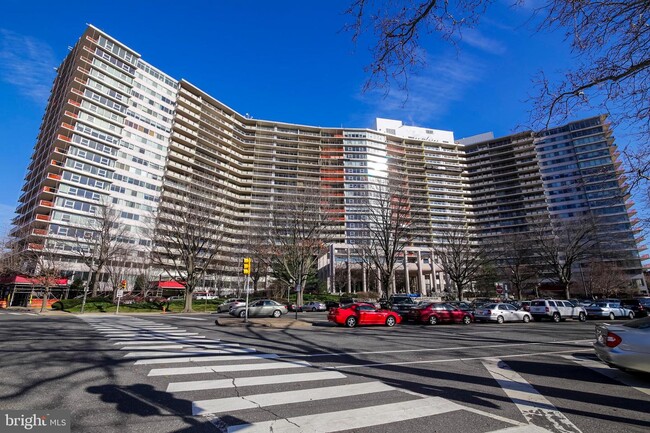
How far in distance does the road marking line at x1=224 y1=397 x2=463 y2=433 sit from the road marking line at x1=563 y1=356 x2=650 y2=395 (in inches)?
169

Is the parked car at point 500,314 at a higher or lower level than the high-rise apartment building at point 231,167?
lower

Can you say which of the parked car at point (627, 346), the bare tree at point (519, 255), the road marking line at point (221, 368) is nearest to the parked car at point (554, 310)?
the parked car at point (627, 346)

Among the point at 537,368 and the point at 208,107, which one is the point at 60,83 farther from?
the point at 537,368

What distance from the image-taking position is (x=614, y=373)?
7051 millimetres

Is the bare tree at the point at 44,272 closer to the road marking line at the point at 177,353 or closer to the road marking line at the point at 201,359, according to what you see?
the road marking line at the point at 177,353

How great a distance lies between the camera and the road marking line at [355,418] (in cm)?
376

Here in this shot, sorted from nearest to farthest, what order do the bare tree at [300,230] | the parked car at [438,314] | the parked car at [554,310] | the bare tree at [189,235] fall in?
the parked car at [438,314] → the parked car at [554,310] → the bare tree at [189,235] → the bare tree at [300,230]

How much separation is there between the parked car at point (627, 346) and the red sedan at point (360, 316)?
12486 mm

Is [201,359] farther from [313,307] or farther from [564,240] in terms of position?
[564,240]

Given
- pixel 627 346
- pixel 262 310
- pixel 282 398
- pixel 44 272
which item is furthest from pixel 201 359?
pixel 44 272

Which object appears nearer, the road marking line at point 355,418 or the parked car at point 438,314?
the road marking line at point 355,418

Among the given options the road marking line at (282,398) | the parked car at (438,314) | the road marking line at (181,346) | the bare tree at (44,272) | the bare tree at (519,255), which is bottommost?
the road marking line at (181,346)

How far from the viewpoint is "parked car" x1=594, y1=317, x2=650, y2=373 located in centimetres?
609

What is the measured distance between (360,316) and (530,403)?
45.2 ft
